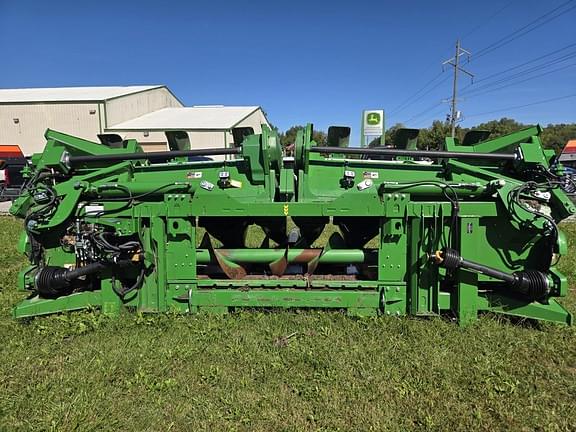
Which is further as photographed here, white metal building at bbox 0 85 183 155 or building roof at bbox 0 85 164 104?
building roof at bbox 0 85 164 104

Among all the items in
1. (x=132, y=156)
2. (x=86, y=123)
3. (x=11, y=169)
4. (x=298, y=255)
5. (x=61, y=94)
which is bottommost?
(x=298, y=255)

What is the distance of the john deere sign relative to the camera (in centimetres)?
964

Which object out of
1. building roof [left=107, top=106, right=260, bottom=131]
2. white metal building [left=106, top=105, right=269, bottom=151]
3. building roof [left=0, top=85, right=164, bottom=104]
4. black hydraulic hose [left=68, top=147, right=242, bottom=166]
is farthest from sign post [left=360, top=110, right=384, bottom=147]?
building roof [left=0, top=85, right=164, bottom=104]

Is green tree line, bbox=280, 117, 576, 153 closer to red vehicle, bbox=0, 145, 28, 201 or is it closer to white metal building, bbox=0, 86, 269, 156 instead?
white metal building, bbox=0, 86, 269, 156

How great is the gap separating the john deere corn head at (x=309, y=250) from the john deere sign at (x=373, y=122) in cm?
551

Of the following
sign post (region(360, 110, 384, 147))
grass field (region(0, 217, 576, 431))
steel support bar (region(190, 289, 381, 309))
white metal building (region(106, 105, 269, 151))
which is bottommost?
grass field (region(0, 217, 576, 431))

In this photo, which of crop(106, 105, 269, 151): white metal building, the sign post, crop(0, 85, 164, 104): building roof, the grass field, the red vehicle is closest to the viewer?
the grass field

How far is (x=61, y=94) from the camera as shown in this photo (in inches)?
1351

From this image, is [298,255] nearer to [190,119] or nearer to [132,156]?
[132,156]

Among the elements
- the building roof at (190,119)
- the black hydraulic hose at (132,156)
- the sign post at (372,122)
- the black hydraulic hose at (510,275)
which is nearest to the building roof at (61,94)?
the building roof at (190,119)

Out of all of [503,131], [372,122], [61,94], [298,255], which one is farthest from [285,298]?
[503,131]

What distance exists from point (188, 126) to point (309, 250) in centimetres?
2919

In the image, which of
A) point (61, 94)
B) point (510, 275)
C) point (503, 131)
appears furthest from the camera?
point (503, 131)

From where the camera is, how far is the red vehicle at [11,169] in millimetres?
13531
